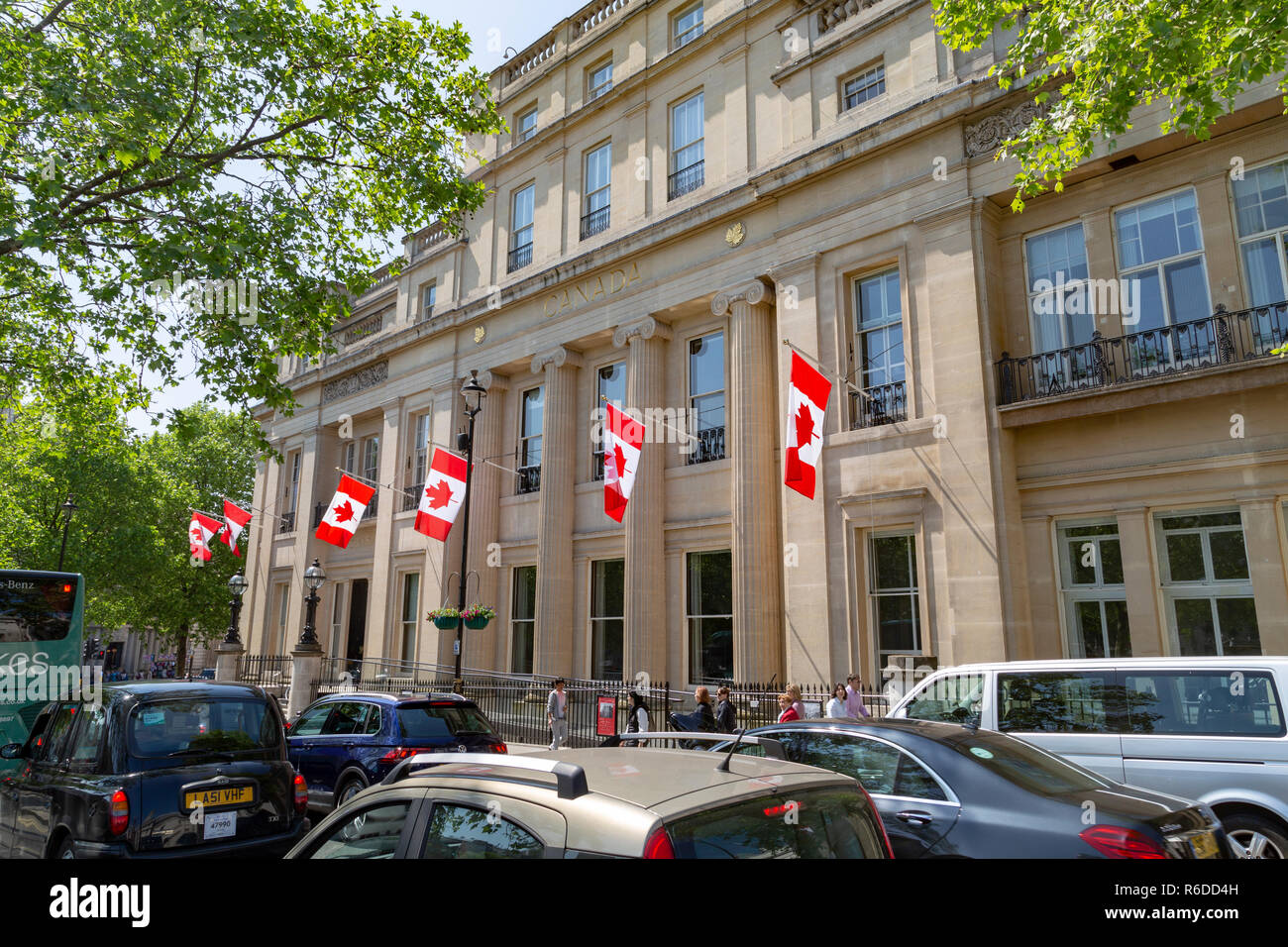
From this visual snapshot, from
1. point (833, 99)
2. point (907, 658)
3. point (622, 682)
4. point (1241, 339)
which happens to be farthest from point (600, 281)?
point (1241, 339)

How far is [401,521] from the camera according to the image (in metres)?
27.4

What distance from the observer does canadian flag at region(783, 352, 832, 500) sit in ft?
46.9

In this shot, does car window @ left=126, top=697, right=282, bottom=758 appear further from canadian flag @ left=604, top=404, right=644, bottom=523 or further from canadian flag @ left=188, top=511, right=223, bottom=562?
canadian flag @ left=188, top=511, right=223, bottom=562

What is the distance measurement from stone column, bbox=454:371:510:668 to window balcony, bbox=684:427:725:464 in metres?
7.46

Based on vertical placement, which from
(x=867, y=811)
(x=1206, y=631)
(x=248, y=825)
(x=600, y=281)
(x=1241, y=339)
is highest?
(x=600, y=281)

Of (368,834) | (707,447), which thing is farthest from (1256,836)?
(707,447)

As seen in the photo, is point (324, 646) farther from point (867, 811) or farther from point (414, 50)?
point (867, 811)

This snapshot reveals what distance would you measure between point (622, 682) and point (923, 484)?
8.78 metres

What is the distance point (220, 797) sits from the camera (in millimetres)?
6867

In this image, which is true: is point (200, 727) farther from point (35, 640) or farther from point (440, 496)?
point (440, 496)

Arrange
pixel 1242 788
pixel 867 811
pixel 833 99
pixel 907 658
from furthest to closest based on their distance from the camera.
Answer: pixel 833 99, pixel 907 658, pixel 1242 788, pixel 867 811

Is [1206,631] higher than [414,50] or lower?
lower

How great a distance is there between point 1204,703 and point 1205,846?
3.06 meters

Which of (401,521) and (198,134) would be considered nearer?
(198,134)
